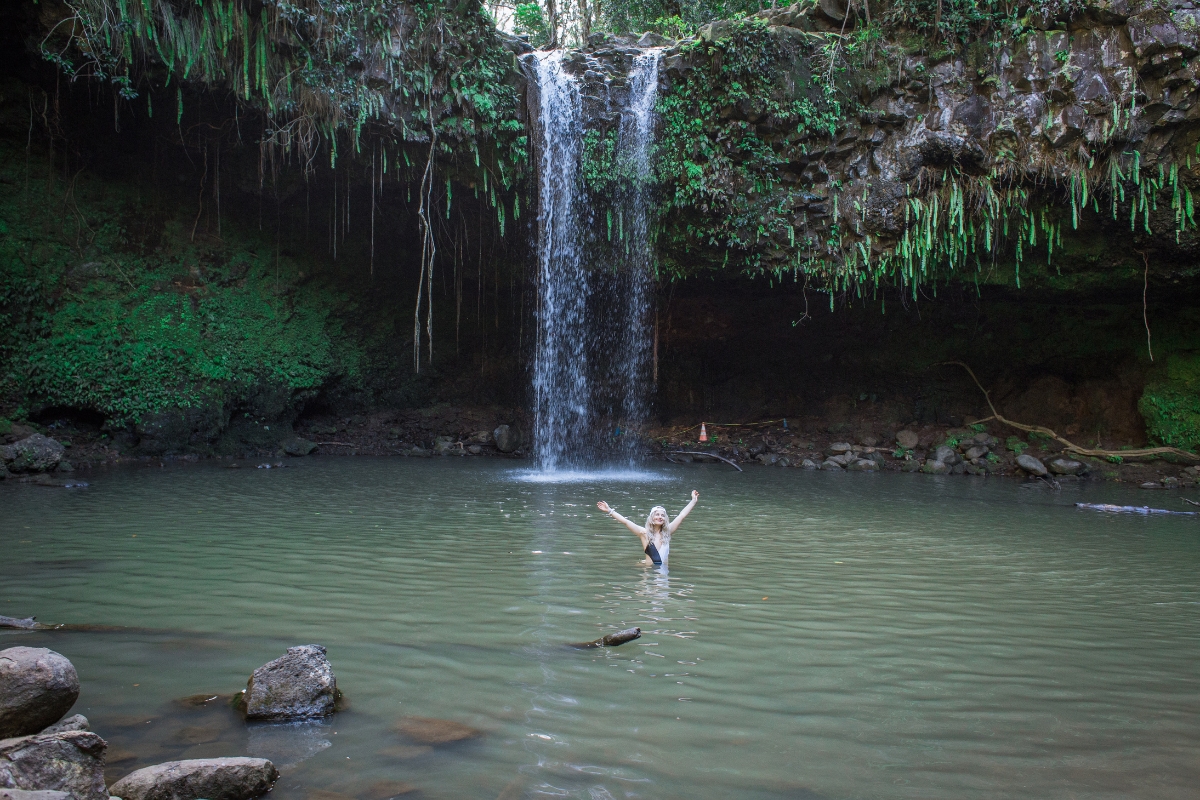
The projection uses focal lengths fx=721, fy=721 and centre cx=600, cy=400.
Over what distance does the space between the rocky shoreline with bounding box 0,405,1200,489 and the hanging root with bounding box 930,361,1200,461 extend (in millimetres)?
132

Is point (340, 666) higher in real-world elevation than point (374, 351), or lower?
lower

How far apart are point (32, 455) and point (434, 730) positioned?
34.2 ft

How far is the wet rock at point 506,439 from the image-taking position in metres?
16.9

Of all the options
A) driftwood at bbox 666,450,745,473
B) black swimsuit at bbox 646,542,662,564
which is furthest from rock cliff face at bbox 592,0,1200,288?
black swimsuit at bbox 646,542,662,564

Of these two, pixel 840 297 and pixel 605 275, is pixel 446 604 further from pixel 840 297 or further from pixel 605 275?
pixel 840 297

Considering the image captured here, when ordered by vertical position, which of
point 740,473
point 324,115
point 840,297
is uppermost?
point 324,115

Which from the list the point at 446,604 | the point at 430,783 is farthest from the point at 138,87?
the point at 430,783

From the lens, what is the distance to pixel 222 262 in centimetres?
1498

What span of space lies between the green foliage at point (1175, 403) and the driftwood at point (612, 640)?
15.1 metres

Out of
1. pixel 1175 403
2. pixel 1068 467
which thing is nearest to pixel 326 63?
pixel 1068 467

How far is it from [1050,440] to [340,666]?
16.5 metres

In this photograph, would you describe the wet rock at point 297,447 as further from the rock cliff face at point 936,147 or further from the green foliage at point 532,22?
the green foliage at point 532,22

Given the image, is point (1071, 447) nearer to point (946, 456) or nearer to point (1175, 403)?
point (1175, 403)

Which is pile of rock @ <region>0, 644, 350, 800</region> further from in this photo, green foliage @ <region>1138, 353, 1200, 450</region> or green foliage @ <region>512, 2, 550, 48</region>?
green foliage @ <region>512, 2, 550, 48</region>
